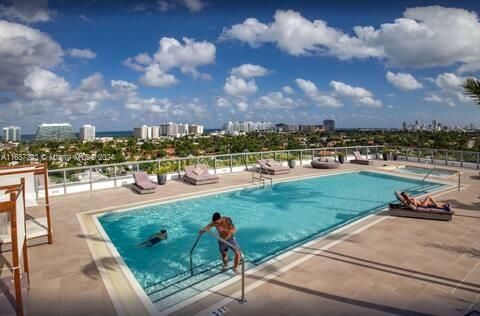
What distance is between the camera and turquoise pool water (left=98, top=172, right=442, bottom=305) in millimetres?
5312

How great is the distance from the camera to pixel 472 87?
13.5ft

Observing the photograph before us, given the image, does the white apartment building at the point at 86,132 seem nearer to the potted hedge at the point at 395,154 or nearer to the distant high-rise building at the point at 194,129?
the distant high-rise building at the point at 194,129

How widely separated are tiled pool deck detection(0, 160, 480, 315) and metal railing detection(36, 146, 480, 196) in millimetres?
4327

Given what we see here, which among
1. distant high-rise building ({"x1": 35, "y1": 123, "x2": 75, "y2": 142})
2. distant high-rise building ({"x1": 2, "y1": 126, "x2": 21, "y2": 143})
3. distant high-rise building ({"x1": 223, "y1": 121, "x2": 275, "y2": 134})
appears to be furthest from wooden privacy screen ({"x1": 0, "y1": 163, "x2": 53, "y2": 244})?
distant high-rise building ({"x1": 2, "y1": 126, "x2": 21, "y2": 143})

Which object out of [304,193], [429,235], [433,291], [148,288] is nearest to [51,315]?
[148,288]

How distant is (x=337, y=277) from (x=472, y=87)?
11.4 feet

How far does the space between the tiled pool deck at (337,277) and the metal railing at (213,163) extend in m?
4.33

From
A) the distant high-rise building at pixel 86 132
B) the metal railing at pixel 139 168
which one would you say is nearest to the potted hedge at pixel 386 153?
the metal railing at pixel 139 168

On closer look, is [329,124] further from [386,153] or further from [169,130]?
[386,153]

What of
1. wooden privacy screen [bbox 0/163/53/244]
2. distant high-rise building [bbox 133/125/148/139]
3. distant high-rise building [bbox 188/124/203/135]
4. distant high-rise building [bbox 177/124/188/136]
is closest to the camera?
wooden privacy screen [bbox 0/163/53/244]

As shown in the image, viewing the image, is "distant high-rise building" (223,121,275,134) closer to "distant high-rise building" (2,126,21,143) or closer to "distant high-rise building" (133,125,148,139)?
"distant high-rise building" (133,125,148,139)

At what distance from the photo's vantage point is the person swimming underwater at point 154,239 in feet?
21.7

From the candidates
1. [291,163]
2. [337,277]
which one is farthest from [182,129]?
[337,277]

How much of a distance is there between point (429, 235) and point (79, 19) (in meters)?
15.3
